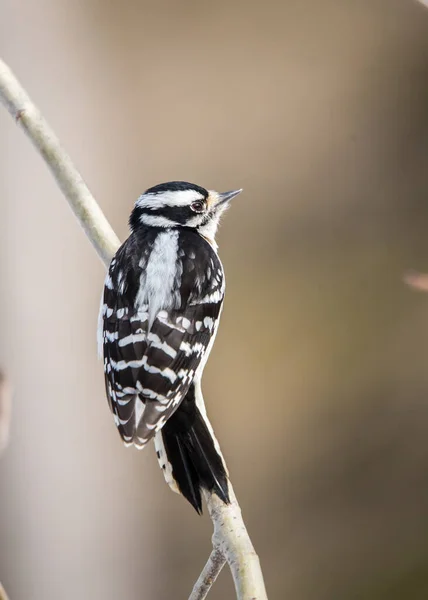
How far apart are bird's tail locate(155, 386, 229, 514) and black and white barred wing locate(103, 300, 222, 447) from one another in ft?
0.21

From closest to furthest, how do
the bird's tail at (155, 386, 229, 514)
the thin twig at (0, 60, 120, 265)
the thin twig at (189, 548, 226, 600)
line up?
the thin twig at (189, 548, 226, 600)
the bird's tail at (155, 386, 229, 514)
the thin twig at (0, 60, 120, 265)

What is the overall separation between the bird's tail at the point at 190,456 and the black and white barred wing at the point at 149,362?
0.21ft

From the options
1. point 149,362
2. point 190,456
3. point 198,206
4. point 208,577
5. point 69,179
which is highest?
point 69,179

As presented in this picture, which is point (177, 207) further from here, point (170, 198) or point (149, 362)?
point (149, 362)

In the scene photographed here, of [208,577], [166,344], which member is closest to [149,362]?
[166,344]

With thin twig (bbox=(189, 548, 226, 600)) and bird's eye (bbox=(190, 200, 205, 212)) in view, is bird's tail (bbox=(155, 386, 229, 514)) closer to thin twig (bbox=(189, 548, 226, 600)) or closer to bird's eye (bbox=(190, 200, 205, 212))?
thin twig (bbox=(189, 548, 226, 600))

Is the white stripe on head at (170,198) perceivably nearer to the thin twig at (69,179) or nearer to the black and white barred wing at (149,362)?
the thin twig at (69,179)

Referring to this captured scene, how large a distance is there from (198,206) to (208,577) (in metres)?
0.54

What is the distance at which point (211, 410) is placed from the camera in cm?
187

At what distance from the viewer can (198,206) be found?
1184 millimetres

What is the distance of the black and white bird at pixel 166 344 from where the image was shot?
946mm

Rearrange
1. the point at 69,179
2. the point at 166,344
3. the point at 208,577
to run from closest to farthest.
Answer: the point at 208,577 < the point at 166,344 < the point at 69,179

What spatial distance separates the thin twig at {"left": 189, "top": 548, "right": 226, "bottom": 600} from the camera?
86cm

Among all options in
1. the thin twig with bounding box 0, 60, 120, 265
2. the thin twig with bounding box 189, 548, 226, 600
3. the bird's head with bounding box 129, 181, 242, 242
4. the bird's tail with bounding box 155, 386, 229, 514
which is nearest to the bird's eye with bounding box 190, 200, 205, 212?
the bird's head with bounding box 129, 181, 242, 242
